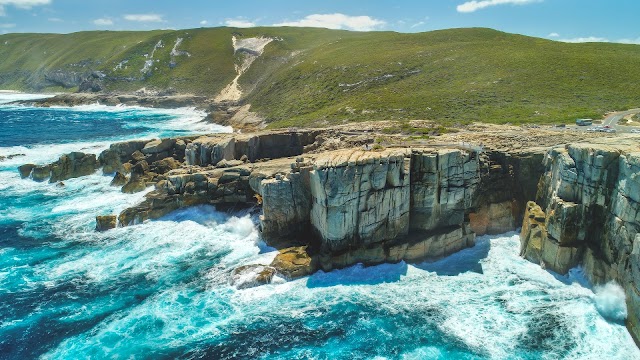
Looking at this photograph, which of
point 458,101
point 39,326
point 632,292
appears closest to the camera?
point 632,292

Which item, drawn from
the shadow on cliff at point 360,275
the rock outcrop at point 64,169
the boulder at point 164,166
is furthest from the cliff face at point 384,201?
the rock outcrop at point 64,169

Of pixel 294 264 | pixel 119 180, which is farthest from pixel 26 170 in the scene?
pixel 294 264

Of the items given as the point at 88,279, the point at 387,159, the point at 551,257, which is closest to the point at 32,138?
the point at 88,279

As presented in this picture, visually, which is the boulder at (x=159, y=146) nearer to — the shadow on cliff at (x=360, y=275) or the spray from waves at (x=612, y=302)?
the shadow on cliff at (x=360, y=275)

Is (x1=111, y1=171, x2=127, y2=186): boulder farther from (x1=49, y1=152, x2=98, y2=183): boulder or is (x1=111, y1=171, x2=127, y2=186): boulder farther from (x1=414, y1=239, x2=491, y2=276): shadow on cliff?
(x1=414, y1=239, x2=491, y2=276): shadow on cliff

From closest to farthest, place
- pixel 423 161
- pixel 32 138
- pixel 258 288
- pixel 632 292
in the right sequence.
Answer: pixel 632 292 < pixel 258 288 < pixel 423 161 < pixel 32 138

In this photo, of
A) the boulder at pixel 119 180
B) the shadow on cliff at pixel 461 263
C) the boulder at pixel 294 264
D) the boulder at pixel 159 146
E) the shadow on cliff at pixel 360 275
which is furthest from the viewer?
the boulder at pixel 159 146

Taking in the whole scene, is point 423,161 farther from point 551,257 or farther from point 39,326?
point 39,326
